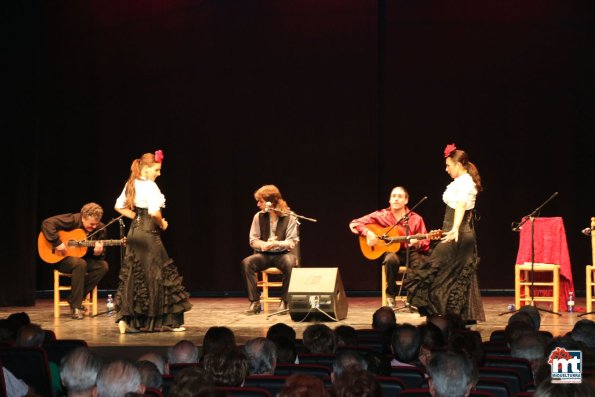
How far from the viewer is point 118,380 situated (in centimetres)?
370

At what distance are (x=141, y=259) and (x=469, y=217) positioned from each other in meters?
2.60

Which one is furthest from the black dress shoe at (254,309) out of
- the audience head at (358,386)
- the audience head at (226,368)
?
the audience head at (358,386)

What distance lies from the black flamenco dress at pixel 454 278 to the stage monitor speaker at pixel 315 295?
96cm

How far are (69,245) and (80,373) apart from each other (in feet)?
19.0

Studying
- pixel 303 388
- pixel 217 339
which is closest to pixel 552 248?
pixel 217 339

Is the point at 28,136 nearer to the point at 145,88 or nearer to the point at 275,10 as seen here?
the point at 145,88

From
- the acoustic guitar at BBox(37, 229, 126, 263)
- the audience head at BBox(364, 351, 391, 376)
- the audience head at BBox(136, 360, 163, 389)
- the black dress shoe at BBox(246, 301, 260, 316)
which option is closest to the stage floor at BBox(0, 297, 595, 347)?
the black dress shoe at BBox(246, 301, 260, 316)

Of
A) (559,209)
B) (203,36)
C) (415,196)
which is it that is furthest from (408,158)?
(203,36)

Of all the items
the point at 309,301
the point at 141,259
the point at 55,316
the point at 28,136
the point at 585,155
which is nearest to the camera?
the point at 141,259

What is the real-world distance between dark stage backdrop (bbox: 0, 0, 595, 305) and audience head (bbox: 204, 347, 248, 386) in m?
7.29

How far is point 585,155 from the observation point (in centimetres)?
1119

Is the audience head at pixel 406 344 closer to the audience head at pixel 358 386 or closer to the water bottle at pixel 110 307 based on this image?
the audience head at pixel 358 386

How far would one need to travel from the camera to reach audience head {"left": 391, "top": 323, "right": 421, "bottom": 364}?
4930 millimetres

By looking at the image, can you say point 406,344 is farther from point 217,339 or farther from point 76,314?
point 76,314
